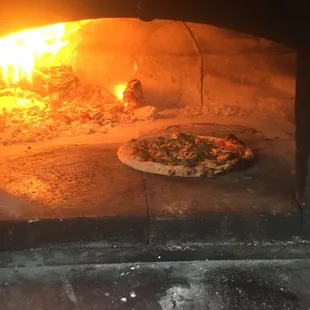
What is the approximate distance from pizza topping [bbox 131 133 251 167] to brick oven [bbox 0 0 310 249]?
134mm

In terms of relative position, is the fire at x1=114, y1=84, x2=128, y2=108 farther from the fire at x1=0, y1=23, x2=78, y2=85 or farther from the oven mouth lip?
the oven mouth lip

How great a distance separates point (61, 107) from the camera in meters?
4.00

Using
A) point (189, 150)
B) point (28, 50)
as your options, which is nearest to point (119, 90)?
point (28, 50)

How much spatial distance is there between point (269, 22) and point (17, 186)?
1478mm

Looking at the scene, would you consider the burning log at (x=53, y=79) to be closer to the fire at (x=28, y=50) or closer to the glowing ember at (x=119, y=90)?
the fire at (x=28, y=50)

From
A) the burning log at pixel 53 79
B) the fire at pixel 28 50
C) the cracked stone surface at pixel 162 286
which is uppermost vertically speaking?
the fire at pixel 28 50

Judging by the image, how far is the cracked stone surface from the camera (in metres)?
1.95

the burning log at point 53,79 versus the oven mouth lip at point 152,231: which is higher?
the burning log at point 53,79

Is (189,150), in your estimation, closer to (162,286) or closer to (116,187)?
(116,187)

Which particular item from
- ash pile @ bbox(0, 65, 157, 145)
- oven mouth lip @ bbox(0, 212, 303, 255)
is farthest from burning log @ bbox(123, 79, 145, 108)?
oven mouth lip @ bbox(0, 212, 303, 255)

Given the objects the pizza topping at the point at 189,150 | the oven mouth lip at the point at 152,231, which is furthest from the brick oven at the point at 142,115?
the pizza topping at the point at 189,150

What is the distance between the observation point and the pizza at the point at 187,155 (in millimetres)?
2682

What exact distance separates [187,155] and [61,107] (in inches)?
61.6

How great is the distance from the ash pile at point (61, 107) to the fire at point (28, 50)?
0.08m
